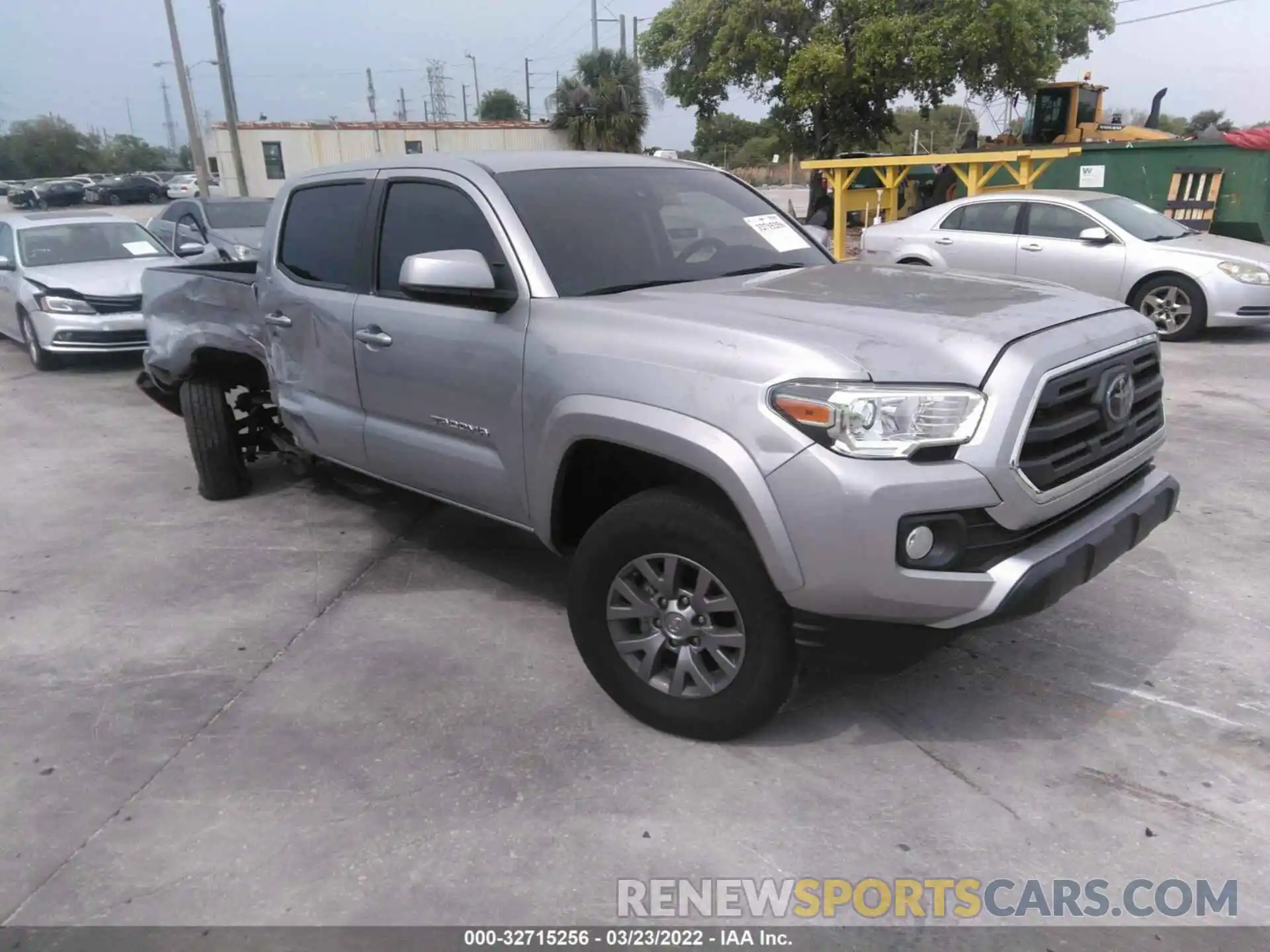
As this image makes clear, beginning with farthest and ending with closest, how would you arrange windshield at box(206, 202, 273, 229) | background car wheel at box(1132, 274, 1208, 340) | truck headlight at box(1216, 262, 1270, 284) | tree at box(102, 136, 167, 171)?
tree at box(102, 136, 167, 171), windshield at box(206, 202, 273, 229), background car wheel at box(1132, 274, 1208, 340), truck headlight at box(1216, 262, 1270, 284)

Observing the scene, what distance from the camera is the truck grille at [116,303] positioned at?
10016 millimetres

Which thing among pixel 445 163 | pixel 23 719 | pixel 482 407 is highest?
pixel 445 163

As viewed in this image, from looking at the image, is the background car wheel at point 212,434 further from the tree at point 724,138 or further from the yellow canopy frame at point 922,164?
the tree at point 724,138

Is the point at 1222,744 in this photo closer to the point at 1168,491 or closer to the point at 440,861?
the point at 1168,491

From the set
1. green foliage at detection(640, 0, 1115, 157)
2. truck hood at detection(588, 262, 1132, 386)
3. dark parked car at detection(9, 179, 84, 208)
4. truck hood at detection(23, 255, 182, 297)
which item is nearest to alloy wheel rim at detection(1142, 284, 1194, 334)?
truck hood at detection(588, 262, 1132, 386)

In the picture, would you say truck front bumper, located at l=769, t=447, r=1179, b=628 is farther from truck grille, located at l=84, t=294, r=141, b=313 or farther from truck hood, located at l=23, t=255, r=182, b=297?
truck grille, located at l=84, t=294, r=141, b=313

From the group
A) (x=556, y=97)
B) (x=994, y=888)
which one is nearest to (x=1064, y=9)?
(x=556, y=97)

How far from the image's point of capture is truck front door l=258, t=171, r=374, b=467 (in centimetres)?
438

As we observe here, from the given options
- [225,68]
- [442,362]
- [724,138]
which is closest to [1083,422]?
[442,362]

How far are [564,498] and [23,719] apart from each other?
2.12 metres

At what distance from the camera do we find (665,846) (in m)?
2.78

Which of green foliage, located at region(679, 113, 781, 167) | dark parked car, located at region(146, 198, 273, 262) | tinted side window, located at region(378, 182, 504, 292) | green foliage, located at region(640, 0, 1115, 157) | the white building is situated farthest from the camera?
green foliage, located at region(679, 113, 781, 167)

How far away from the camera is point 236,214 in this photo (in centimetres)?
1315

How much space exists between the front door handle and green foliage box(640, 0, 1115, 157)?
20988 mm
